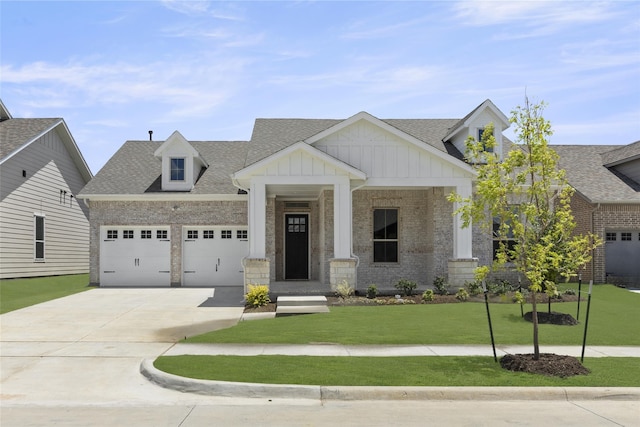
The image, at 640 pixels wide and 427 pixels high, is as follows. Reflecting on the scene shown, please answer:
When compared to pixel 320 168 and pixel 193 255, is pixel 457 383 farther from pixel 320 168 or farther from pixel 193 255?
pixel 193 255

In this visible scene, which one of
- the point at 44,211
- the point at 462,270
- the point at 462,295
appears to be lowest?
the point at 462,295

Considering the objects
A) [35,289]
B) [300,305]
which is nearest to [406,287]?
[300,305]

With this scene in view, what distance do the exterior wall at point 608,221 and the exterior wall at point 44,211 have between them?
965 inches

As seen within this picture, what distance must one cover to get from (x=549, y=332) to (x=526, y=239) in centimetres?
392

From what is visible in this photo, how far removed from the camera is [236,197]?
24.6m

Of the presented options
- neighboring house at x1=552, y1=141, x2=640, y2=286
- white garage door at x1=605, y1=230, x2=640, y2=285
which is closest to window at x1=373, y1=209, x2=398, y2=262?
neighboring house at x1=552, y1=141, x2=640, y2=286

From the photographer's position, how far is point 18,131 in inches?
1030

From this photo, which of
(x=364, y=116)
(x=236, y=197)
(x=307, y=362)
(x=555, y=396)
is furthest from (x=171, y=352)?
(x=236, y=197)

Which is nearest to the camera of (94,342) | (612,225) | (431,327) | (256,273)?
(94,342)

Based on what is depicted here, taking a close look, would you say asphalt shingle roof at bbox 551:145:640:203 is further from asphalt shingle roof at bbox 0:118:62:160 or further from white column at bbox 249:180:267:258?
asphalt shingle roof at bbox 0:118:62:160

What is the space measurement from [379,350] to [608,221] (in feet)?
56.0

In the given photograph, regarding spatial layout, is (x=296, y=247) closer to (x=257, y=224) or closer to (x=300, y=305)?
(x=257, y=224)

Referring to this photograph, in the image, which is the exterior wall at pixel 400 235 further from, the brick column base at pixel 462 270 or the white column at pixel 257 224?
the white column at pixel 257 224

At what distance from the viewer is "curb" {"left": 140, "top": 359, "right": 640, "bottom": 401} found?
793 centimetres
